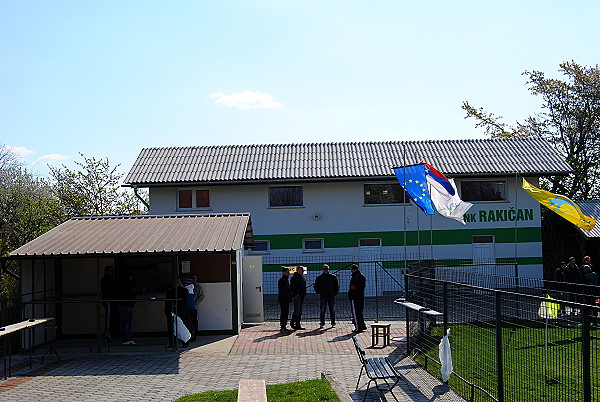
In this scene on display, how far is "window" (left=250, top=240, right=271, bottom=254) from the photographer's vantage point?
87.9 feet

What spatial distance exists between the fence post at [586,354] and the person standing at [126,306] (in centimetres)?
1096

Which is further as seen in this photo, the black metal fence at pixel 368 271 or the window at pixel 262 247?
the window at pixel 262 247

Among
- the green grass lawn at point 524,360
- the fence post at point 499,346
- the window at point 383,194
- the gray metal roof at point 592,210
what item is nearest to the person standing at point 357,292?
the green grass lawn at point 524,360

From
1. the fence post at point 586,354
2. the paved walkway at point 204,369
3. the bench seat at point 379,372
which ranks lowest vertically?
the paved walkway at point 204,369

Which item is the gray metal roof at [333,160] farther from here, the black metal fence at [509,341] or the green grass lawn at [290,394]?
the green grass lawn at [290,394]

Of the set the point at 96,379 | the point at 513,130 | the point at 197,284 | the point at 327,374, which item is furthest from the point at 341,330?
the point at 513,130

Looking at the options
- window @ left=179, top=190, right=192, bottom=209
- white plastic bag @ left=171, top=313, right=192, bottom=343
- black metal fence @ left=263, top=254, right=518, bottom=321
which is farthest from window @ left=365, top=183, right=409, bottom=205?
white plastic bag @ left=171, top=313, right=192, bottom=343

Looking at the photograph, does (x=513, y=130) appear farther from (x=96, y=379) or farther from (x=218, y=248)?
(x=96, y=379)

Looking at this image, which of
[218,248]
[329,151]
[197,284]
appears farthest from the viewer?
[329,151]

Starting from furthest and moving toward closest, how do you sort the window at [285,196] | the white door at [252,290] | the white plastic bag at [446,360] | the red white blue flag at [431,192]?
1. the window at [285,196]
2. the white door at [252,290]
3. the red white blue flag at [431,192]
4. the white plastic bag at [446,360]

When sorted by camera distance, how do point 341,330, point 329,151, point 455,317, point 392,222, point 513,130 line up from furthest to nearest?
point 513,130 < point 329,151 < point 392,222 < point 341,330 < point 455,317

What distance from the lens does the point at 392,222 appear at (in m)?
26.8

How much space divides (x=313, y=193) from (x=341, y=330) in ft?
34.6

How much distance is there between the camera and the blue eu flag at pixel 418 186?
671 inches
